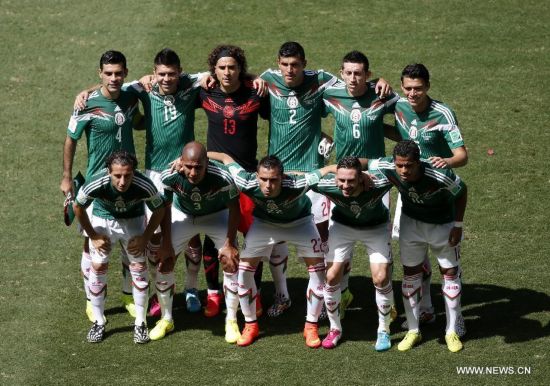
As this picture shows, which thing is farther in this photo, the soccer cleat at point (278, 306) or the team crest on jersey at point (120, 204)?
the soccer cleat at point (278, 306)

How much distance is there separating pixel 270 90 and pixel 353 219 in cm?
184

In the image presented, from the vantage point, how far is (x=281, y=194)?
13117 mm

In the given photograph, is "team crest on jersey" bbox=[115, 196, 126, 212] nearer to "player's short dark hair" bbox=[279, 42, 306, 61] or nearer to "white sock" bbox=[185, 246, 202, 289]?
"white sock" bbox=[185, 246, 202, 289]

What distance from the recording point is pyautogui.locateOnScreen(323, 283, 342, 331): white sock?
1330 centimetres

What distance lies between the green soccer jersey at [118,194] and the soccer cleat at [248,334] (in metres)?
1.69

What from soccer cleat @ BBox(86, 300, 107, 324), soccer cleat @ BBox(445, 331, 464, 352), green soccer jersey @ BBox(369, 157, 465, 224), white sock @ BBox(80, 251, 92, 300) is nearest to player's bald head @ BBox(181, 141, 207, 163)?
green soccer jersey @ BBox(369, 157, 465, 224)

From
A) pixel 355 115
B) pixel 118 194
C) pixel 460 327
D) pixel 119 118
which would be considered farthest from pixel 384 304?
pixel 119 118

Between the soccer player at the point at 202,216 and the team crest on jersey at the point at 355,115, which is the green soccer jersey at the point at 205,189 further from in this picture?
the team crest on jersey at the point at 355,115

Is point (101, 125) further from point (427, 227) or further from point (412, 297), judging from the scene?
point (412, 297)

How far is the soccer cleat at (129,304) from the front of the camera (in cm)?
1433

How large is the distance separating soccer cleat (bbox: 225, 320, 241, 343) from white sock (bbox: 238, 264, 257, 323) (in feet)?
0.49

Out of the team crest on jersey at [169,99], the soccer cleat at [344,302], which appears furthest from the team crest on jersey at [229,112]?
the soccer cleat at [344,302]

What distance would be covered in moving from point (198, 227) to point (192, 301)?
116 cm

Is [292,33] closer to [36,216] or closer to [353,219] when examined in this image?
[36,216]
